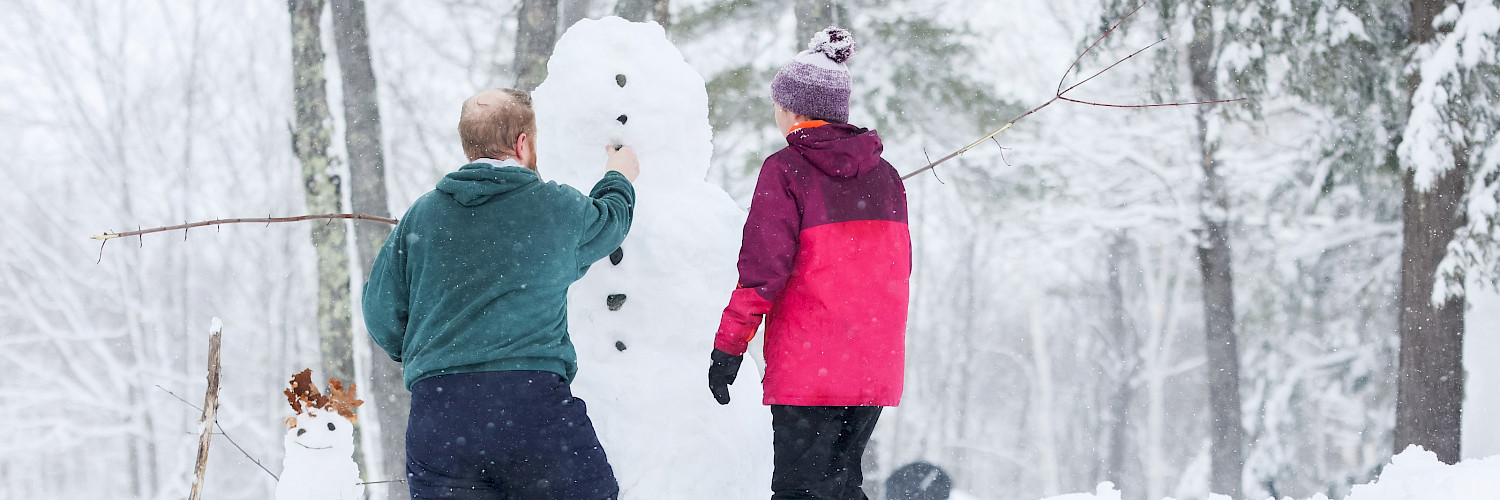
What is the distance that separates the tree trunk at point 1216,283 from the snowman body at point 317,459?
743 cm

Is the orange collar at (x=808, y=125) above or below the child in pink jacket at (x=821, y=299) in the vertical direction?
above

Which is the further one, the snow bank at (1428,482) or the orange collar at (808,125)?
the snow bank at (1428,482)

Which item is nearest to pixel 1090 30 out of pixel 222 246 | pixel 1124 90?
pixel 1124 90

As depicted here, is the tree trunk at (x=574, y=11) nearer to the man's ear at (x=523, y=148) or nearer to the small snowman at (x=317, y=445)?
the small snowman at (x=317, y=445)

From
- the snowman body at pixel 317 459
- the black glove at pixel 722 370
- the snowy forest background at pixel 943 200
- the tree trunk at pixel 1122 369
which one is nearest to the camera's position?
the black glove at pixel 722 370

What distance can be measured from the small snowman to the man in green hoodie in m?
0.95

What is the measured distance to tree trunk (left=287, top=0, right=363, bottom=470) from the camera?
17.7 ft

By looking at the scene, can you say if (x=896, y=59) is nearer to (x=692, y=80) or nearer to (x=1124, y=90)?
(x=1124, y=90)

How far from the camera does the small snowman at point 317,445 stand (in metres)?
3.13

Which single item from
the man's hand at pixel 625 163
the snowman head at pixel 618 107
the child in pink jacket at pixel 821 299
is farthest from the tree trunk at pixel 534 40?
the child in pink jacket at pixel 821 299

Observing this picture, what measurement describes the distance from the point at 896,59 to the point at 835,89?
22.9 ft

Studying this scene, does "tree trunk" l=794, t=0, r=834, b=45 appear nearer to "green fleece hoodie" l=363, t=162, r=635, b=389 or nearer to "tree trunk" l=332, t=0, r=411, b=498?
"tree trunk" l=332, t=0, r=411, b=498

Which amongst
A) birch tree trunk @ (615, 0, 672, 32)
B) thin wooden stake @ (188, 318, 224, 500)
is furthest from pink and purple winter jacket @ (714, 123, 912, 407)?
birch tree trunk @ (615, 0, 672, 32)

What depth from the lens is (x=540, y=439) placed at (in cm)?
220
